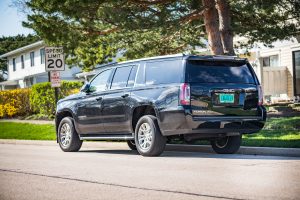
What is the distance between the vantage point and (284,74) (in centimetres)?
3014

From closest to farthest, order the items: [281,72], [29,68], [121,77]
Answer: [121,77] < [281,72] < [29,68]

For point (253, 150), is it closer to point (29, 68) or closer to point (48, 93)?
point (48, 93)

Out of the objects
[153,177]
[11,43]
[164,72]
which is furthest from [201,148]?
[11,43]

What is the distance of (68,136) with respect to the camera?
48.1 ft

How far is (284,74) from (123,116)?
18.9 meters

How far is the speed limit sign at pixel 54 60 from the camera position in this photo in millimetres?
19344

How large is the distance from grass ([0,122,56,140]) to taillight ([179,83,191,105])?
948 centimetres

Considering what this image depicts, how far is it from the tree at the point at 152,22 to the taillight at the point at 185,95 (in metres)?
7.67

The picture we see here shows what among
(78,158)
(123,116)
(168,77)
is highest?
(168,77)

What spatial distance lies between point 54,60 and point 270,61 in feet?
50.7

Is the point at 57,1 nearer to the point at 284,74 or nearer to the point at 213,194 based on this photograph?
the point at 213,194

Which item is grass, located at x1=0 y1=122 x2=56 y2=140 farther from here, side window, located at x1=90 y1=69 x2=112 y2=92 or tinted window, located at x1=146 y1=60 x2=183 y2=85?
tinted window, located at x1=146 y1=60 x2=183 y2=85

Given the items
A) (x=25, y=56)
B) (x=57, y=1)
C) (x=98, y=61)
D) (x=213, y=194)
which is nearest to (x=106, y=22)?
(x=57, y=1)

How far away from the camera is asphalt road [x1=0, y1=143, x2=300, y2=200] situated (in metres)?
7.15
